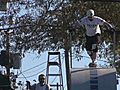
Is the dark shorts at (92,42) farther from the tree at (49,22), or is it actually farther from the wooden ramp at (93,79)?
the tree at (49,22)

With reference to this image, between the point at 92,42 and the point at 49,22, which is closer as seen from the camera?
the point at 92,42

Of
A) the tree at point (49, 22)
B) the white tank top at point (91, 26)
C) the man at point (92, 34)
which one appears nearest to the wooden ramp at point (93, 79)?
the man at point (92, 34)

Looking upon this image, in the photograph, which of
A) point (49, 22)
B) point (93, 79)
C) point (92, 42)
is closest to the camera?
point (93, 79)

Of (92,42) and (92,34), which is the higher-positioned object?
(92,34)

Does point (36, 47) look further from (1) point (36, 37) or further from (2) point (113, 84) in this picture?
(2) point (113, 84)

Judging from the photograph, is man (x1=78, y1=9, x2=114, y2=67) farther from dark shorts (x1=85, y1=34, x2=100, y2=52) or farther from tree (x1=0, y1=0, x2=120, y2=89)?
tree (x1=0, y1=0, x2=120, y2=89)

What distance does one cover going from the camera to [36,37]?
21516 millimetres

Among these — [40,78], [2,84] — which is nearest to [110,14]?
[2,84]

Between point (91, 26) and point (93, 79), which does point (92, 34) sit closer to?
point (91, 26)

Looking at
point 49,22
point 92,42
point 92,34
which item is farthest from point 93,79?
point 49,22

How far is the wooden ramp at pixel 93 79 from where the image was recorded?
39.9 feet

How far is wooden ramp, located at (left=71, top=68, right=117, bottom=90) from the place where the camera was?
12172 millimetres

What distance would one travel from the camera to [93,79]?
12.3 metres

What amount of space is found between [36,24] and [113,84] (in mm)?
9540
